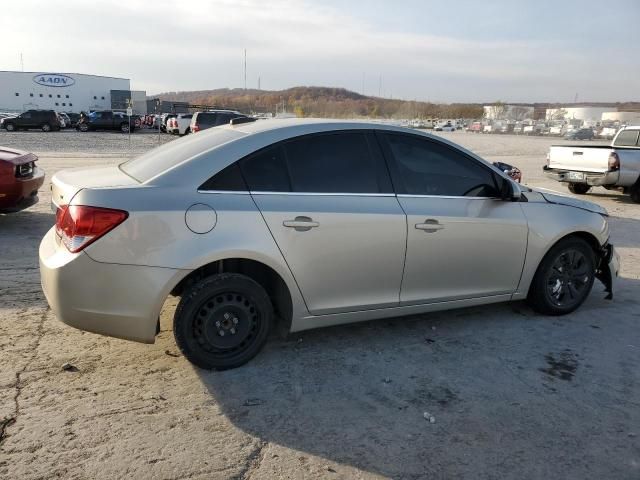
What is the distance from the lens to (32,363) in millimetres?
3697

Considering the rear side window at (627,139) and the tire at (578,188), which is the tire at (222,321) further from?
the rear side window at (627,139)

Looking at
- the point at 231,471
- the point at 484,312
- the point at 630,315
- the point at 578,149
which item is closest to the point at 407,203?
the point at 484,312

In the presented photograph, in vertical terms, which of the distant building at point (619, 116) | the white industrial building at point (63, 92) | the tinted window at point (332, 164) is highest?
the distant building at point (619, 116)

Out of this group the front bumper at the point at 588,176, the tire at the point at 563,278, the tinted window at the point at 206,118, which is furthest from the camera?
the tinted window at the point at 206,118

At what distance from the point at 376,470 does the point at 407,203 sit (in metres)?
1.96

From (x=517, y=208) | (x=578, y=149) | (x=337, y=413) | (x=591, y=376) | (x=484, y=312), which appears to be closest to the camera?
(x=337, y=413)

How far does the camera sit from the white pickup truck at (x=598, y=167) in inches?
452

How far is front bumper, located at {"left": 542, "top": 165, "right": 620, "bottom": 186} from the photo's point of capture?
11453mm

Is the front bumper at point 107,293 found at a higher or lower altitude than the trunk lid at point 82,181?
lower

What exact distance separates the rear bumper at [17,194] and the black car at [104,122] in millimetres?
38919

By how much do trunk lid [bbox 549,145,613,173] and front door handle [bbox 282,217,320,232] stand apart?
9.99 meters

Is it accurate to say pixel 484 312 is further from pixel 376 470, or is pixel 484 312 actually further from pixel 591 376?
pixel 376 470

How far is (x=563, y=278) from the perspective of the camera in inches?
193

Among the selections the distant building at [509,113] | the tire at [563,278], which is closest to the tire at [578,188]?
the tire at [563,278]
